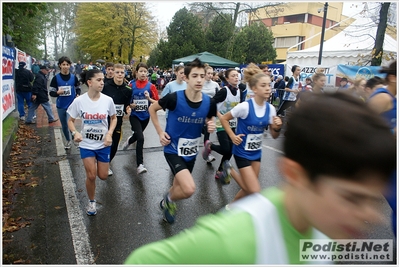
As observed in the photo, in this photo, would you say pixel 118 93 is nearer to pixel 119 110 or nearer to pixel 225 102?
pixel 119 110

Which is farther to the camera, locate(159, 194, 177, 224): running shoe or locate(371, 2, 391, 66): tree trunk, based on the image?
locate(371, 2, 391, 66): tree trunk

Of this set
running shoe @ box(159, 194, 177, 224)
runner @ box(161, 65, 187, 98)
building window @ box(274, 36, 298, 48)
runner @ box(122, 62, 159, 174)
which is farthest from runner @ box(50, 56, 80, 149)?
building window @ box(274, 36, 298, 48)

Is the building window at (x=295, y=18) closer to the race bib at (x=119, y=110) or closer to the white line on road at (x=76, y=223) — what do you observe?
the race bib at (x=119, y=110)

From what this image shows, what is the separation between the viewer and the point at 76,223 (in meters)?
3.74

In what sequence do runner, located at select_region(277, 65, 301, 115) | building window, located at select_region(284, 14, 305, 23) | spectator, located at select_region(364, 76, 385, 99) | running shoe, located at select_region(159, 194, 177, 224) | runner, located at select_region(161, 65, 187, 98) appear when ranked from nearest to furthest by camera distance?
running shoe, located at select_region(159, 194, 177, 224)
spectator, located at select_region(364, 76, 385, 99)
runner, located at select_region(161, 65, 187, 98)
runner, located at select_region(277, 65, 301, 115)
building window, located at select_region(284, 14, 305, 23)

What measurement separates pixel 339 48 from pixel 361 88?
1035cm

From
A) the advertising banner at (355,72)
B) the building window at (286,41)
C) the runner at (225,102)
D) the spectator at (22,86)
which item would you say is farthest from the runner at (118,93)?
the building window at (286,41)

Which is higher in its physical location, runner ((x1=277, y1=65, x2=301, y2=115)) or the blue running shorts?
runner ((x1=277, y1=65, x2=301, y2=115))

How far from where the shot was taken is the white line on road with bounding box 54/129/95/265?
3068mm

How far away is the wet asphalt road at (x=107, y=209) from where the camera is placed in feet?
10.5

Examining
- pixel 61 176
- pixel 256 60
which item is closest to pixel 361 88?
pixel 61 176

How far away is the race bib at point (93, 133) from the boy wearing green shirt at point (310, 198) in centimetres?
316

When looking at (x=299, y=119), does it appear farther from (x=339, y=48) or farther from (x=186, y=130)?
(x=339, y=48)

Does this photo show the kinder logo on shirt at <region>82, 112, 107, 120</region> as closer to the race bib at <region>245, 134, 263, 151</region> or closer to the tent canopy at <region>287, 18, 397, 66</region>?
the race bib at <region>245, 134, 263, 151</region>
